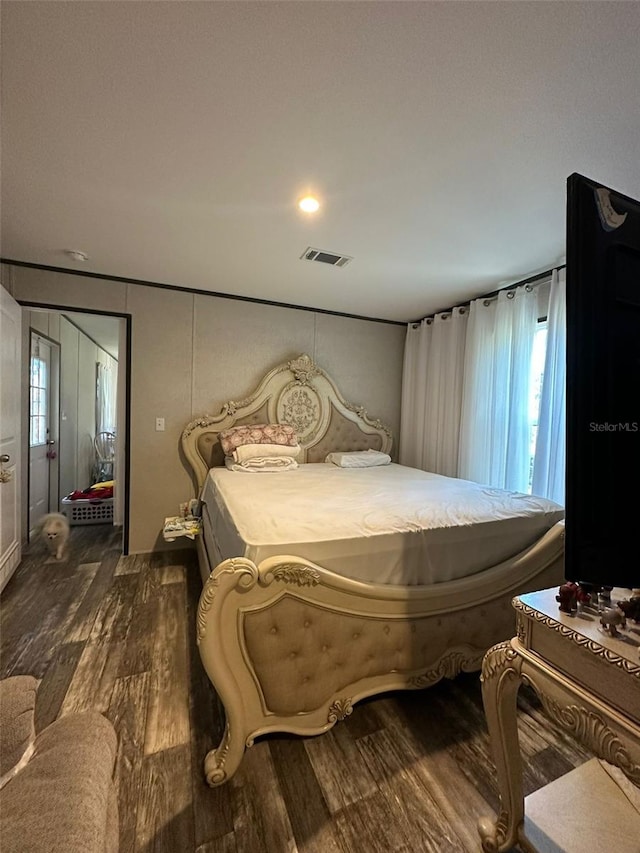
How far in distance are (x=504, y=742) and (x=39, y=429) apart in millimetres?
4274

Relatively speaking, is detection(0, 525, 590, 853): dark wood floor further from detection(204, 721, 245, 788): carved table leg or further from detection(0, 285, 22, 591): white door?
detection(0, 285, 22, 591): white door

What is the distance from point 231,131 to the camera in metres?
1.36

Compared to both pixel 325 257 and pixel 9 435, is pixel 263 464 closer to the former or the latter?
pixel 325 257

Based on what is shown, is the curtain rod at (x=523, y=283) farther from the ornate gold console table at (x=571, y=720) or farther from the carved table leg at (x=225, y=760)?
the carved table leg at (x=225, y=760)

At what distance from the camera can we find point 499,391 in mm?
2963

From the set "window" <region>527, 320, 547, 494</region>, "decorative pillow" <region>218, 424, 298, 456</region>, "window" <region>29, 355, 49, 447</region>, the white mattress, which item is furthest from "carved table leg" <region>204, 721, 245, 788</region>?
"window" <region>29, 355, 49, 447</region>

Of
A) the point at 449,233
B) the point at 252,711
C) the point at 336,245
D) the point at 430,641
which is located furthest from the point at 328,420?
the point at 252,711

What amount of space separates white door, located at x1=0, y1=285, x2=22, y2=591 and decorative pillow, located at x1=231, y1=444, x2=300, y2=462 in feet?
5.05

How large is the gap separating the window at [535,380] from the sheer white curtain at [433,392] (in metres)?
0.71

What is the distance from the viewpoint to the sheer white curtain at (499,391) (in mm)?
2775

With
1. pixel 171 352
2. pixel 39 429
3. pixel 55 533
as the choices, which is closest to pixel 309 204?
pixel 171 352

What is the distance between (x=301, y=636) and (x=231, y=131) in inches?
78.0

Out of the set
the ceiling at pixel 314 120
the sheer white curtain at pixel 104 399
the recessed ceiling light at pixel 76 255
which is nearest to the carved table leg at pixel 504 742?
the ceiling at pixel 314 120

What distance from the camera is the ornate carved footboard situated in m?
1.17
